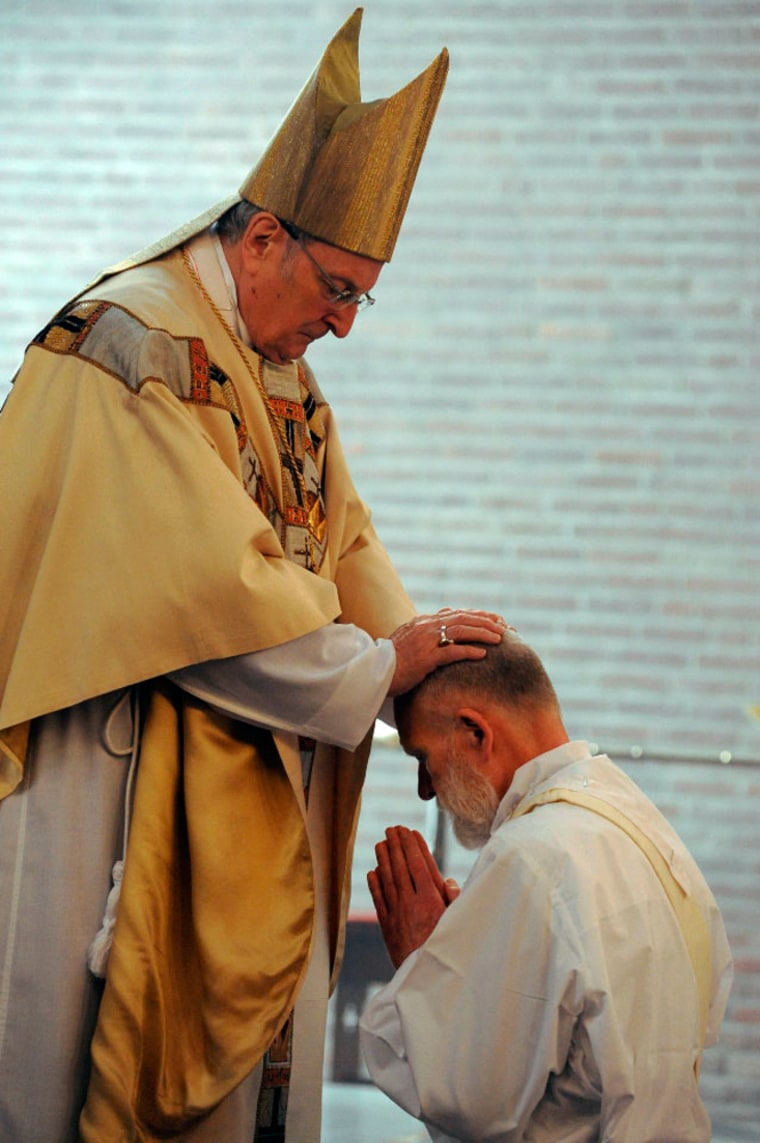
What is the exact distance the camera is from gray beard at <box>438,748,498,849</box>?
8.72ft

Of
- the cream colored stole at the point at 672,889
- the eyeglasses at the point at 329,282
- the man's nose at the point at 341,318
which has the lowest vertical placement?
the cream colored stole at the point at 672,889

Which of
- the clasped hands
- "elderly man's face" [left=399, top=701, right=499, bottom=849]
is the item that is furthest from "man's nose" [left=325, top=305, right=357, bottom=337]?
the clasped hands

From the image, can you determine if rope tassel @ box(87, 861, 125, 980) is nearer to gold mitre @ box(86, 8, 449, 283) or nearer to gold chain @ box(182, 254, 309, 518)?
gold chain @ box(182, 254, 309, 518)

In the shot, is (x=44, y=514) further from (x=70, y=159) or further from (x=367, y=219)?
(x=70, y=159)

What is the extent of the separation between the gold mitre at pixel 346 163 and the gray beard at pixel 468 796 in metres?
1.00

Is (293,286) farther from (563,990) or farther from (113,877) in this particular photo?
(563,990)

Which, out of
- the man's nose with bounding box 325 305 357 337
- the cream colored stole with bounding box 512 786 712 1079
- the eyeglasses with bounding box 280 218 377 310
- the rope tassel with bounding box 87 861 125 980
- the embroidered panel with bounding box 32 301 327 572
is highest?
the eyeglasses with bounding box 280 218 377 310

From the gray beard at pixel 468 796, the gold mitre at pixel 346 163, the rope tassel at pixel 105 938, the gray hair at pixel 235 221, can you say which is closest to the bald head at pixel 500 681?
the gray beard at pixel 468 796

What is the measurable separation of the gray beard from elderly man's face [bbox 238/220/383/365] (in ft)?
2.92

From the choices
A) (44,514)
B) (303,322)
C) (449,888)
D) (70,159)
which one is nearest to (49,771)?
(44,514)

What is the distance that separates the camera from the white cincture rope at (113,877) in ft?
8.18

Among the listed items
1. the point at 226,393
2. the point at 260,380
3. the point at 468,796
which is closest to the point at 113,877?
the point at 468,796

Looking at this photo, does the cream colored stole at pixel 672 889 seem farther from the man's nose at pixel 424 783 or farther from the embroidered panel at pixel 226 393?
the embroidered panel at pixel 226 393

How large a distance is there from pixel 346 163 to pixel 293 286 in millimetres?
258
